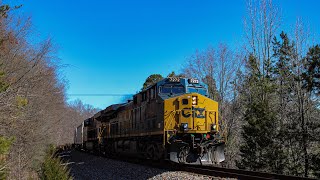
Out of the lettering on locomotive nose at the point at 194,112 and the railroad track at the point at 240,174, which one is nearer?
the railroad track at the point at 240,174

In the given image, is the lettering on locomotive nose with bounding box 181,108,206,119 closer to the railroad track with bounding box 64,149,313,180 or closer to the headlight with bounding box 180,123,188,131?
the headlight with bounding box 180,123,188,131

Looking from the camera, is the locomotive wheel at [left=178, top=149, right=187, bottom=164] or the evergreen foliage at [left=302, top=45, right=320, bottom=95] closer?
the locomotive wheel at [left=178, top=149, right=187, bottom=164]

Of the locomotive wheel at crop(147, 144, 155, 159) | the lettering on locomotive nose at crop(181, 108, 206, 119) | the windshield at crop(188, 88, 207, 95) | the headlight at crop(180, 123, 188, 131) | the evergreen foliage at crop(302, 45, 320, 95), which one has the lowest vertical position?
the locomotive wheel at crop(147, 144, 155, 159)

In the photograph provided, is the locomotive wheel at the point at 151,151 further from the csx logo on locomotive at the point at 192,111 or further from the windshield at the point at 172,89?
the windshield at the point at 172,89

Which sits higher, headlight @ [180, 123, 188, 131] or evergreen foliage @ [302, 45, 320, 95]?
evergreen foliage @ [302, 45, 320, 95]

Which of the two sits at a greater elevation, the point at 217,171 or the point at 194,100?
the point at 194,100

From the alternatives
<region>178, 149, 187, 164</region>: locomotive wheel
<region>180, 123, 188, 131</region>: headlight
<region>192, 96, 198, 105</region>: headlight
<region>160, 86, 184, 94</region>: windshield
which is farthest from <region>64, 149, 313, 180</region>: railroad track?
<region>160, 86, 184, 94</region>: windshield

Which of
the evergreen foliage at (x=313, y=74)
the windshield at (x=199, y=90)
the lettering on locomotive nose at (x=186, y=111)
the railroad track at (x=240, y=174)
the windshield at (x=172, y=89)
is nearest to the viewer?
the railroad track at (x=240, y=174)

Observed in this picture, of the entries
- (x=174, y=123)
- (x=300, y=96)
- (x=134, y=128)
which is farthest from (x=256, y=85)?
(x=174, y=123)

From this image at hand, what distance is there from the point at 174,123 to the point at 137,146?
398cm

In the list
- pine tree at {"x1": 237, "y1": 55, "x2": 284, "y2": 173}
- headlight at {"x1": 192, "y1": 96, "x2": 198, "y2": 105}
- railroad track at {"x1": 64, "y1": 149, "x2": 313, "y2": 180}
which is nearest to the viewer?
railroad track at {"x1": 64, "y1": 149, "x2": 313, "y2": 180}

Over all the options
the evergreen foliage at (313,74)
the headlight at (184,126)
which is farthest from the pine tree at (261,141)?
the headlight at (184,126)

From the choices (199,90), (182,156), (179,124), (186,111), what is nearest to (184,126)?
(179,124)

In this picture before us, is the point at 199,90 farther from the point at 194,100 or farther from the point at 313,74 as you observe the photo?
the point at 313,74
